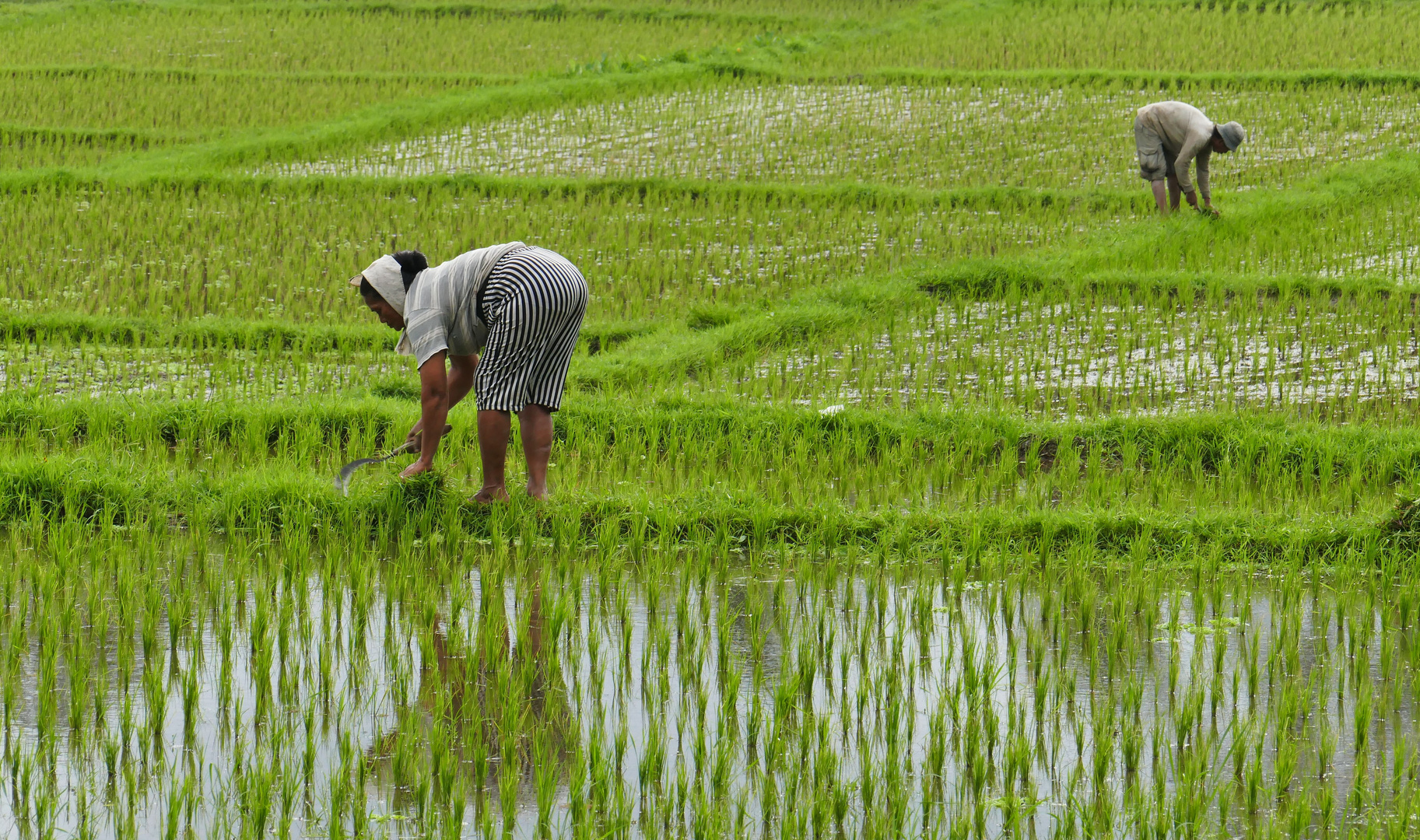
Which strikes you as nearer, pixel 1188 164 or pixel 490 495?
pixel 490 495

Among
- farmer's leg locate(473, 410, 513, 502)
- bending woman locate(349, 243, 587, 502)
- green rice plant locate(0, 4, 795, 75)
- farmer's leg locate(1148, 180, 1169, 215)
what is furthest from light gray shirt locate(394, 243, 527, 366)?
green rice plant locate(0, 4, 795, 75)

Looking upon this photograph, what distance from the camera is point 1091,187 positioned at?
35.5 ft

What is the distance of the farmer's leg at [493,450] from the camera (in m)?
4.73

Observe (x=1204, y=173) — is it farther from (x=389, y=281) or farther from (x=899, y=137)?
(x=389, y=281)

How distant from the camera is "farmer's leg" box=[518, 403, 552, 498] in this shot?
4.80m

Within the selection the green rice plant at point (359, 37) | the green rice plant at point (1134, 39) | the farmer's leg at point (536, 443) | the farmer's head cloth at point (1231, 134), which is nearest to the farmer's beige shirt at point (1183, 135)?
the farmer's head cloth at point (1231, 134)

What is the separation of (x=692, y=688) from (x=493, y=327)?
1646mm

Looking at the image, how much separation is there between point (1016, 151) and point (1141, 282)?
4059mm

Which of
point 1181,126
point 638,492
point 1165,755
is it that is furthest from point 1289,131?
point 1165,755

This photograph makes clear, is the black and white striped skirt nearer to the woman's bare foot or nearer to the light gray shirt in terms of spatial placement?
the light gray shirt

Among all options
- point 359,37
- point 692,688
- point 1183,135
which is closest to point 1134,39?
point 1183,135

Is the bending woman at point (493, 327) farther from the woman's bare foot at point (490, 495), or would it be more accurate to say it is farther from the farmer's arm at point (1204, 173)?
the farmer's arm at point (1204, 173)

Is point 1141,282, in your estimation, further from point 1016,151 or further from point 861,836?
point 861,836

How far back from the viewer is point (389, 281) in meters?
4.76
